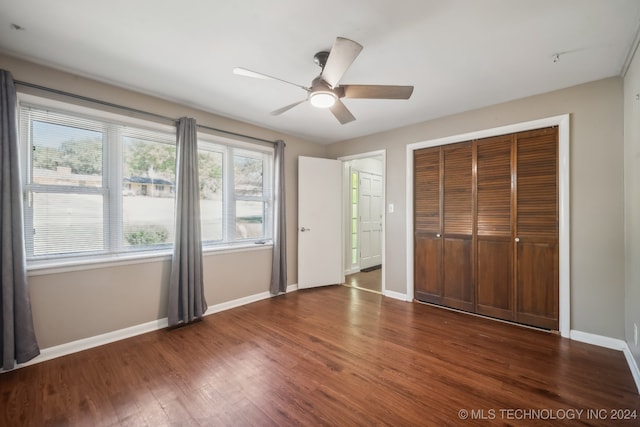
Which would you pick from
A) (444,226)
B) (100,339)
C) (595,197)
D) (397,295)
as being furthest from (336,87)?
(100,339)

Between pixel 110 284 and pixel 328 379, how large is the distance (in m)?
2.23

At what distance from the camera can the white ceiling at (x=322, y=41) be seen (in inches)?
65.2

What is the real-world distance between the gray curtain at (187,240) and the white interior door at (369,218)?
3.39 meters

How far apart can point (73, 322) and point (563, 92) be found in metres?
5.08

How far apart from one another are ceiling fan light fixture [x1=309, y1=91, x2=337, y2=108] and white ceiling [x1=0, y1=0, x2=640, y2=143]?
346mm

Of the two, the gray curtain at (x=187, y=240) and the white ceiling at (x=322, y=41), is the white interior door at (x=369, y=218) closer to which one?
the white ceiling at (x=322, y=41)

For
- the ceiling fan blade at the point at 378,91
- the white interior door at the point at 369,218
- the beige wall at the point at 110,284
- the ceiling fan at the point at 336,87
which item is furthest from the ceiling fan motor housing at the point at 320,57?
the white interior door at the point at 369,218

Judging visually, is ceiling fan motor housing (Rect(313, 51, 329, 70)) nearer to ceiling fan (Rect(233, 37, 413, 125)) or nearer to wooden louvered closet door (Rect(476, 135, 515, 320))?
ceiling fan (Rect(233, 37, 413, 125))

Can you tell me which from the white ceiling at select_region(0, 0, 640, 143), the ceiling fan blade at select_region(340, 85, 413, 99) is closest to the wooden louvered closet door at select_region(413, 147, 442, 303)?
the white ceiling at select_region(0, 0, 640, 143)

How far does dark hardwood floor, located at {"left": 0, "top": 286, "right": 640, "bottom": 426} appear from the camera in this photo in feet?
5.40

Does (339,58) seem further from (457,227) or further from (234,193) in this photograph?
(457,227)

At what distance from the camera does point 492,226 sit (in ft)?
10.2

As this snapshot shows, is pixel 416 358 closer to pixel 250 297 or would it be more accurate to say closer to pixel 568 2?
pixel 250 297

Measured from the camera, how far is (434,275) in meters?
3.56
